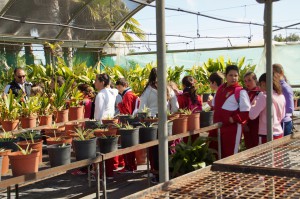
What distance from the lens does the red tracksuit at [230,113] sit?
4.30 meters

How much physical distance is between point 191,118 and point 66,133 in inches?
52.5

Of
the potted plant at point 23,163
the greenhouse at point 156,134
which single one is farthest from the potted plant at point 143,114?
the potted plant at point 23,163

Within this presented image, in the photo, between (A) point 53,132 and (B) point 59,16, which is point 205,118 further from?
(B) point 59,16

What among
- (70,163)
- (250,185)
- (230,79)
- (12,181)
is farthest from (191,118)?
(250,185)

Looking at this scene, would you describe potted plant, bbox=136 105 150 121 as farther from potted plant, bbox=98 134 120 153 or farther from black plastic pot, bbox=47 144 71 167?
black plastic pot, bbox=47 144 71 167

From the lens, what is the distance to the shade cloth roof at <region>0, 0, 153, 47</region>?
33.6 feet

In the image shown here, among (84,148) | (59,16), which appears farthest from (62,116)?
(59,16)

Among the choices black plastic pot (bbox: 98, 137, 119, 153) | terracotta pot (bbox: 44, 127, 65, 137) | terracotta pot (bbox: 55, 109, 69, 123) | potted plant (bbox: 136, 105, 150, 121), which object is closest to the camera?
black plastic pot (bbox: 98, 137, 119, 153)

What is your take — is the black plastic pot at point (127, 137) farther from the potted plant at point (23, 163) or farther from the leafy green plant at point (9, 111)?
the leafy green plant at point (9, 111)

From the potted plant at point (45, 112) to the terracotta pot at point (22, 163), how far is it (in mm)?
2110

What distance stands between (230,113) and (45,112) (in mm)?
2172

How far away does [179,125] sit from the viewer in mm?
4070

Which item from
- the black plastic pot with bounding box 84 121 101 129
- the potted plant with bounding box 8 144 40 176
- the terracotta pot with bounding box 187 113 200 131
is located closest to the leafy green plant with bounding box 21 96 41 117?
the black plastic pot with bounding box 84 121 101 129

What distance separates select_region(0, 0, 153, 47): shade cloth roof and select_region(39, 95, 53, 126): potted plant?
510 cm
